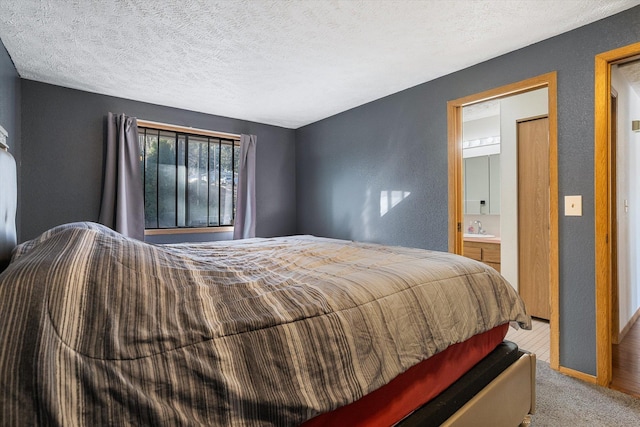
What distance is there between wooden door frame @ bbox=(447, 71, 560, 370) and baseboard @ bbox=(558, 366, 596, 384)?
0.05m

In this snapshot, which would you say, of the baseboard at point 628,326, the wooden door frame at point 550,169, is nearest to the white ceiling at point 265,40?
the wooden door frame at point 550,169

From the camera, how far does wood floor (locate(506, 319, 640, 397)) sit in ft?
6.84

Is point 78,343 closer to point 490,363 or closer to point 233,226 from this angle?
point 490,363

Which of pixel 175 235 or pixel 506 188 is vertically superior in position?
pixel 506 188

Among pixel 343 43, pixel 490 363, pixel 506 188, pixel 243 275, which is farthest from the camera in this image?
pixel 506 188

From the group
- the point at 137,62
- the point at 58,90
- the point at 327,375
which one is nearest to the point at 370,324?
the point at 327,375

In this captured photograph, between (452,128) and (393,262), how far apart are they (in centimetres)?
194

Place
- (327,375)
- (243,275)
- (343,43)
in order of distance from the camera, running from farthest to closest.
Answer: (343,43) < (243,275) < (327,375)

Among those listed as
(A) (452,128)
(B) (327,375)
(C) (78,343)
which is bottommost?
(B) (327,375)

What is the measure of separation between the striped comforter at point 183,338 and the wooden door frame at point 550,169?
64.6 inches

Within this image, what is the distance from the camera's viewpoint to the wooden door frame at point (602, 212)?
2.03 metres

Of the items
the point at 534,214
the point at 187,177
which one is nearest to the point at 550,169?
the point at 534,214

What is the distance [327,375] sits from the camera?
32.0 inches

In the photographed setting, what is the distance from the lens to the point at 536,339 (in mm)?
2873
